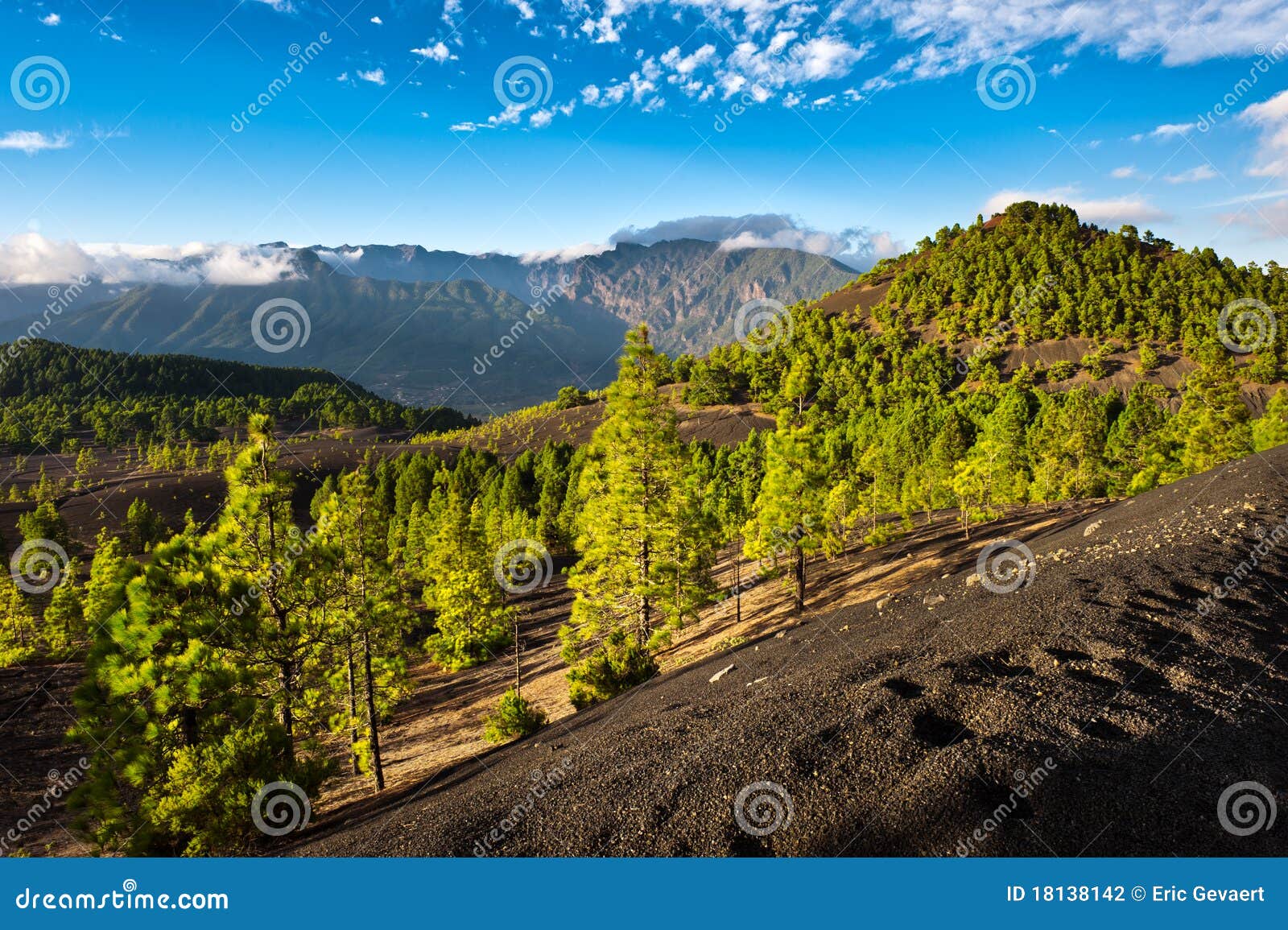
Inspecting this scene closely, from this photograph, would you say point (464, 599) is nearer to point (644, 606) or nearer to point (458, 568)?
point (458, 568)

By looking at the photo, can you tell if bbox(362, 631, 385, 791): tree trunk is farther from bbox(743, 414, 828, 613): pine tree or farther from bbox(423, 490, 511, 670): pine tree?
bbox(743, 414, 828, 613): pine tree

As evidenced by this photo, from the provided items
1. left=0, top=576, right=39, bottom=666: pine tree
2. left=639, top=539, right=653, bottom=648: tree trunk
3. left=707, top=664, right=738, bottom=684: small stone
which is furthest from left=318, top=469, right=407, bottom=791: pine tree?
left=0, top=576, right=39, bottom=666: pine tree

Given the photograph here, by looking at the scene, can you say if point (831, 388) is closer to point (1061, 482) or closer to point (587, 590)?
point (1061, 482)

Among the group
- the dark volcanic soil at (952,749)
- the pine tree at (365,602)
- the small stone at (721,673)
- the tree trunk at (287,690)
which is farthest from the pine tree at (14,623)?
the small stone at (721,673)

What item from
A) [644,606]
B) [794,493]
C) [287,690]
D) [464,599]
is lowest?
[464,599]

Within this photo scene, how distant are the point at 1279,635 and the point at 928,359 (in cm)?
13518

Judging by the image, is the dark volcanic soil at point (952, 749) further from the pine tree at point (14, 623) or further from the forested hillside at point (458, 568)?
the pine tree at point (14, 623)

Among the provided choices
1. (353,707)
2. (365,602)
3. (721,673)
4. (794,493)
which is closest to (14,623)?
(353,707)

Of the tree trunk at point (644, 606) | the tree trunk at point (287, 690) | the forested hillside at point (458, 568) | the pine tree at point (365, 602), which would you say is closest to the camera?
the forested hillside at point (458, 568)

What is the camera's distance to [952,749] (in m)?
9.89

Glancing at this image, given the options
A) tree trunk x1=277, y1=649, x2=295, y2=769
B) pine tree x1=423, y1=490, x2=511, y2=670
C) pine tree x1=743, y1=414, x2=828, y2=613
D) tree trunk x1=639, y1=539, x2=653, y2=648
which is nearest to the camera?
tree trunk x1=277, y1=649, x2=295, y2=769

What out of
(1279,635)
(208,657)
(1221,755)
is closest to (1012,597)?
(1279,635)

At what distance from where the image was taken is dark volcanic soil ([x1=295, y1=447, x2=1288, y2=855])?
8.52 m

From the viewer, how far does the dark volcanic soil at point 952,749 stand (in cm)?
852
